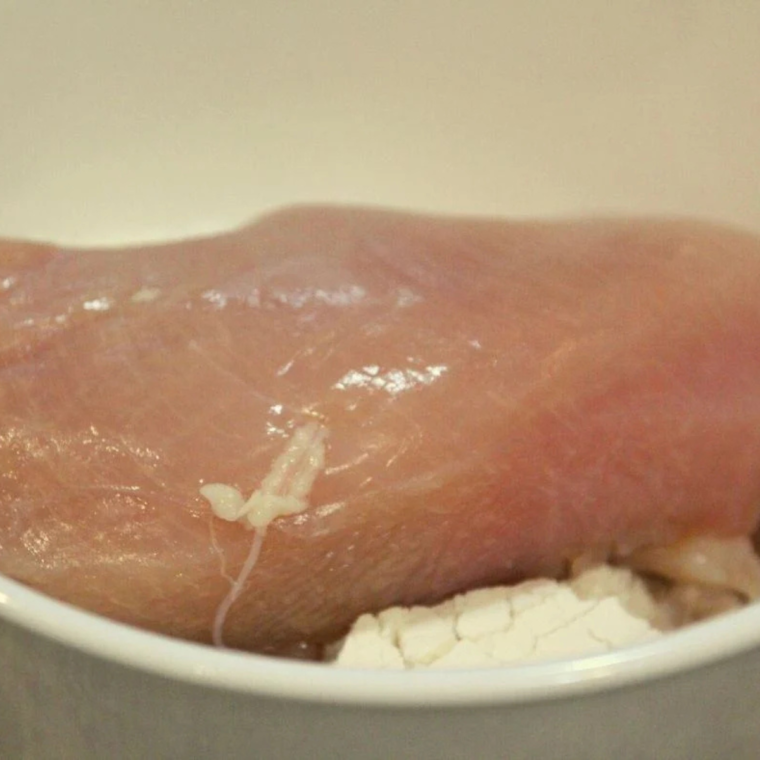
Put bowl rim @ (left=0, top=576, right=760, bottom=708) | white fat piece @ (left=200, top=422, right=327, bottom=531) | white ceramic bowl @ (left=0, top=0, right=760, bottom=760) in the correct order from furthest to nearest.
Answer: white ceramic bowl @ (left=0, top=0, right=760, bottom=760) → white fat piece @ (left=200, top=422, right=327, bottom=531) → bowl rim @ (left=0, top=576, right=760, bottom=708)

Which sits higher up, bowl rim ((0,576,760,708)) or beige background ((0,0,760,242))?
beige background ((0,0,760,242))

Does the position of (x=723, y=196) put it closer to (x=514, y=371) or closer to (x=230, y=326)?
(x=514, y=371)

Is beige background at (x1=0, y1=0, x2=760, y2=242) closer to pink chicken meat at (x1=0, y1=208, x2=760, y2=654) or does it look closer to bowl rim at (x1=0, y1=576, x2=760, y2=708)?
pink chicken meat at (x1=0, y1=208, x2=760, y2=654)

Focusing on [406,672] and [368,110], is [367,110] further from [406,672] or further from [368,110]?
[406,672]

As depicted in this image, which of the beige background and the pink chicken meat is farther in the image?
the beige background

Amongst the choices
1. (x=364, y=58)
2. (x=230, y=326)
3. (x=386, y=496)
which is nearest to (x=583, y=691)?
(x=386, y=496)

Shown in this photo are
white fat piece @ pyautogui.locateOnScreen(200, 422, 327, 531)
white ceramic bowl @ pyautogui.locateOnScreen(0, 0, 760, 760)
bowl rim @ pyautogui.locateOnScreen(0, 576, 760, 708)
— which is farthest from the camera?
white ceramic bowl @ pyautogui.locateOnScreen(0, 0, 760, 760)

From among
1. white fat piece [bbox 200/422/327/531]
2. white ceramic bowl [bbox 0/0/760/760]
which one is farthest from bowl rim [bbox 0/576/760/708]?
white ceramic bowl [bbox 0/0/760/760]

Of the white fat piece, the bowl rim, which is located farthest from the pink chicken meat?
the bowl rim

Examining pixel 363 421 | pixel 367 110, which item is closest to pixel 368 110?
pixel 367 110
